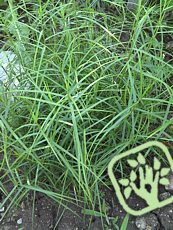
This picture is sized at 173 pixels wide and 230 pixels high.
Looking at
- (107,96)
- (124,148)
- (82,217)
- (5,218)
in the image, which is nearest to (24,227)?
(5,218)

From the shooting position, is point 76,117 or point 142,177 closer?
point 76,117

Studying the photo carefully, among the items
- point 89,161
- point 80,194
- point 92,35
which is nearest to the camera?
point 89,161

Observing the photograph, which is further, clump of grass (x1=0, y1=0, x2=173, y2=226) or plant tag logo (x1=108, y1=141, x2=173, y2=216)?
plant tag logo (x1=108, y1=141, x2=173, y2=216)

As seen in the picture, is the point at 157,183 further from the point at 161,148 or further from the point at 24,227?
the point at 24,227

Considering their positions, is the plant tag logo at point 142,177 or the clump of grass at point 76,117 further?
the plant tag logo at point 142,177

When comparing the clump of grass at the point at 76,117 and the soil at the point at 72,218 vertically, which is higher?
the clump of grass at the point at 76,117

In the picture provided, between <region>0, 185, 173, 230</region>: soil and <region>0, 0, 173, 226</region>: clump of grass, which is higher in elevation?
<region>0, 0, 173, 226</region>: clump of grass

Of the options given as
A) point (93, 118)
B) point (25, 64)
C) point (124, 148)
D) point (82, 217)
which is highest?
point (25, 64)

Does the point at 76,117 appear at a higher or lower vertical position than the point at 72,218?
higher
